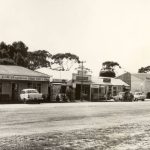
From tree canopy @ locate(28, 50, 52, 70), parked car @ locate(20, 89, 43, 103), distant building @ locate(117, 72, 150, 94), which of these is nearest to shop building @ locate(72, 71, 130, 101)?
distant building @ locate(117, 72, 150, 94)

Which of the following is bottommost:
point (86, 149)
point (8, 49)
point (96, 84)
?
point (86, 149)

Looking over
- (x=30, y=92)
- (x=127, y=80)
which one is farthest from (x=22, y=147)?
(x=127, y=80)

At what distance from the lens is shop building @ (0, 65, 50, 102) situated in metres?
44.5

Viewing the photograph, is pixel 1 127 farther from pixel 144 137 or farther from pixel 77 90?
pixel 77 90

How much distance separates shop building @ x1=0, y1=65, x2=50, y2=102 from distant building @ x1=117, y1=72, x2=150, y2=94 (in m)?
39.6

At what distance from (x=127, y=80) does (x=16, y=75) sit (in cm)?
4769

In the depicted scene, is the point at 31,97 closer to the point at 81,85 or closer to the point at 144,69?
the point at 81,85

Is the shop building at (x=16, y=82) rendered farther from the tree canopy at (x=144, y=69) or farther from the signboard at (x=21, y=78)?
the tree canopy at (x=144, y=69)

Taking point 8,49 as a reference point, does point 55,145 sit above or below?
below

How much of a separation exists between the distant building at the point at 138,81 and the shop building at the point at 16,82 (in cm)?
3957

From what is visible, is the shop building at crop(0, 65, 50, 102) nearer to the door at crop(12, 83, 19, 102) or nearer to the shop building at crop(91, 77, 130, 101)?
the door at crop(12, 83, 19, 102)

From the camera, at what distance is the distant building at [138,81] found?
8522cm

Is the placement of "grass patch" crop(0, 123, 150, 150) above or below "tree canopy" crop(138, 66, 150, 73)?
below

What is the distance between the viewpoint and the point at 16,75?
4538 cm
